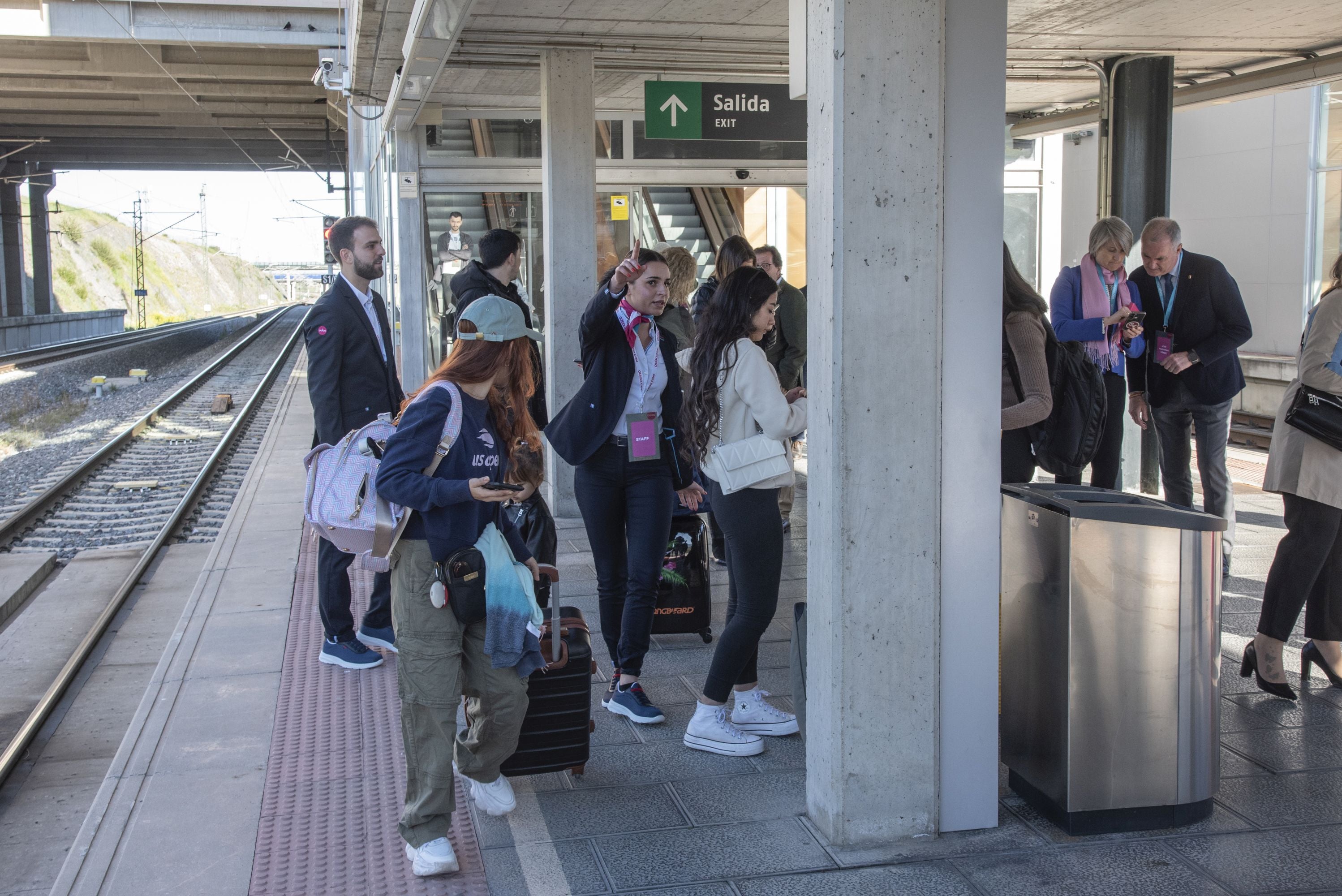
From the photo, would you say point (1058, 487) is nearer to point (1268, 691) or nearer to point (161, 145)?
point (1268, 691)

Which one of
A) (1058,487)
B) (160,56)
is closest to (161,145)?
(160,56)

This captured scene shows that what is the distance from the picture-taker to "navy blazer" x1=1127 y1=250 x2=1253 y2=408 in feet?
21.9

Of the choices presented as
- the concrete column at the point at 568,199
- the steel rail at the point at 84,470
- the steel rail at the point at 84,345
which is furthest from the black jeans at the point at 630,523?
the steel rail at the point at 84,345

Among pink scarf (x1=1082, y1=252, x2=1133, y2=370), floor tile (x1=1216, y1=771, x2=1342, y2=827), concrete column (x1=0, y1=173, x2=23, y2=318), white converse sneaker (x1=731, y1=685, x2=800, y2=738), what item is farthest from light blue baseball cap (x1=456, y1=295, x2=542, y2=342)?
concrete column (x1=0, y1=173, x2=23, y2=318)

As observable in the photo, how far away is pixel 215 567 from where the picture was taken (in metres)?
7.99

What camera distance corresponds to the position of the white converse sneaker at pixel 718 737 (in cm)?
450

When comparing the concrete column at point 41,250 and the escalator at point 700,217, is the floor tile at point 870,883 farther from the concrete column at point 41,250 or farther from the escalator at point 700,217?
the concrete column at point 41,250

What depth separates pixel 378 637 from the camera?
5.96 meters

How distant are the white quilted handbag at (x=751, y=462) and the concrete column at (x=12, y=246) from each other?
44469 millimetres

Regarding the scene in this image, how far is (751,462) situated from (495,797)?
1464 mm

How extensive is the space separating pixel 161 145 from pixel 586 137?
33800 mm

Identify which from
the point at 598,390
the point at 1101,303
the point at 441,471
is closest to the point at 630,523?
the point at 598,390

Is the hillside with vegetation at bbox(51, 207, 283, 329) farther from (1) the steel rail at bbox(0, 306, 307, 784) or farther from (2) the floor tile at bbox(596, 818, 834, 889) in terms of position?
(2) the floor tile at bbox(596, 818, 834, 889)

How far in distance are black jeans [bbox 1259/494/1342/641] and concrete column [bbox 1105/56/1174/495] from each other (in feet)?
12.4
